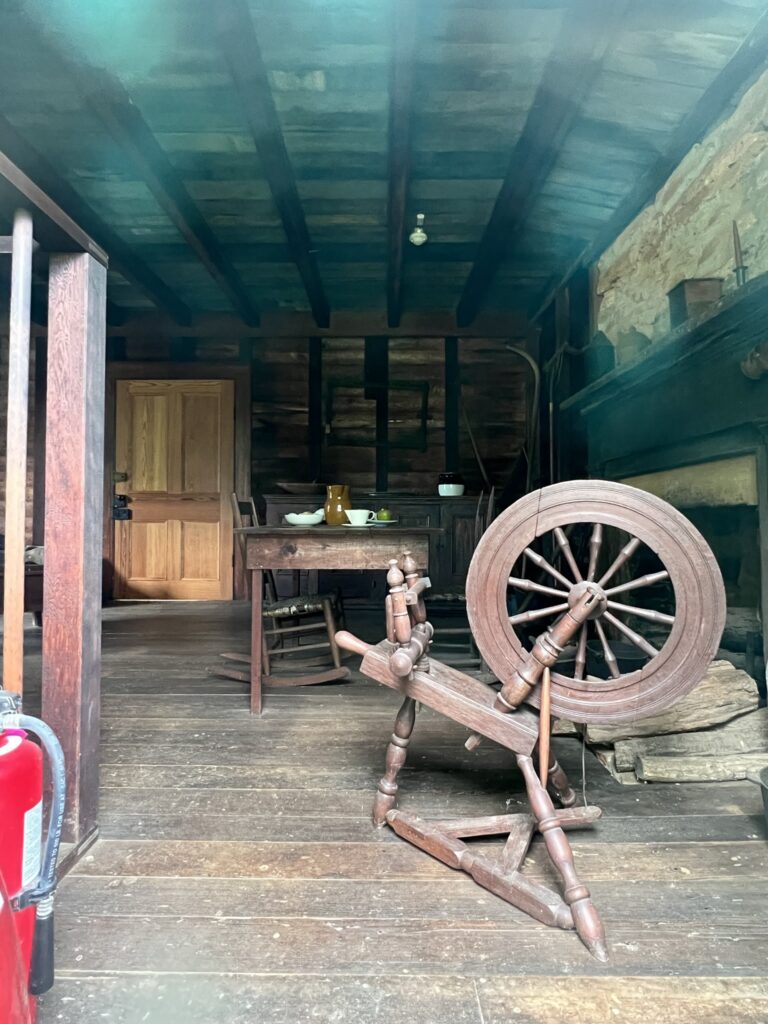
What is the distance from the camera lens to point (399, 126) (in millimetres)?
2787

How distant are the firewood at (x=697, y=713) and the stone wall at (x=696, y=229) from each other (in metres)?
1.45

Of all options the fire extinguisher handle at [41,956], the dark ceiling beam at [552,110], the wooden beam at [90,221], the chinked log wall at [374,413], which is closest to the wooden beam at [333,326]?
the chinked log wall at [374,413]

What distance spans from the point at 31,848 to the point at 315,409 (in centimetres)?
506

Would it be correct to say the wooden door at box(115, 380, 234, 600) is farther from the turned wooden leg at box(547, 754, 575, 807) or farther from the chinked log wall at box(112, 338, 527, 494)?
the turned wooden leg at box(547, 754, 575, 807)

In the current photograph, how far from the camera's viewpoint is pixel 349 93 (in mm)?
2695

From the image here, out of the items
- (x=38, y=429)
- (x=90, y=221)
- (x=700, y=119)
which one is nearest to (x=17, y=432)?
(x=700, y=119)

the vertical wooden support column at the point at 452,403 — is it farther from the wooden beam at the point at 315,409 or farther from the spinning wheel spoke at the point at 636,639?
the spinning wheel spoke at the point at 636,639

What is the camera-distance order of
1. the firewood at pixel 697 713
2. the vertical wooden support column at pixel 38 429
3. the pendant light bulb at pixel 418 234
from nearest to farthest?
the firewood at pixel 697 713 → the pendant light bulb at pixel 418 234 → the vertical wooden support column at pixel 38 429

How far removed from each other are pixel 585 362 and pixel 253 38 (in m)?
2.89

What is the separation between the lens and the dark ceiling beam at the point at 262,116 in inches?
88.4

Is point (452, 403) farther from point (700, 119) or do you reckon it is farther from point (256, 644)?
point (256, 644)

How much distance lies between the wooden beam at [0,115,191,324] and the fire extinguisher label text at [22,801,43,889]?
186 cm

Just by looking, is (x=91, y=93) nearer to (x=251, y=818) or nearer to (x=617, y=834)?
(x=251, y=818)

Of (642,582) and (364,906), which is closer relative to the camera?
(364,906)
